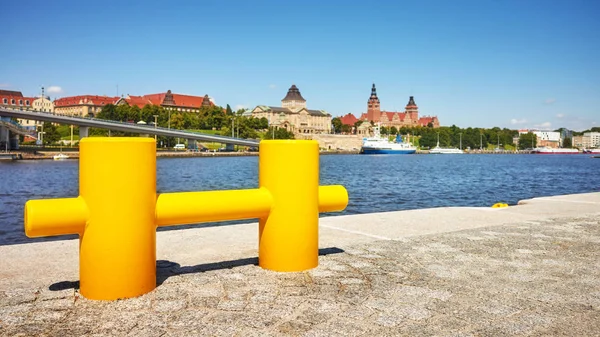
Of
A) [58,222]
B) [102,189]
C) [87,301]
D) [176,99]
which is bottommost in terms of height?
[87,301]

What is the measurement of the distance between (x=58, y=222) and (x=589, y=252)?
442 centimetres

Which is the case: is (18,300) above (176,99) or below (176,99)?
below

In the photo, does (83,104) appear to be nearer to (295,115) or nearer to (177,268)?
(295,115)

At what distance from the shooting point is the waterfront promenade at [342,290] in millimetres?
2611

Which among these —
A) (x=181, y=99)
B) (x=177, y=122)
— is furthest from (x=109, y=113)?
(x=181, y=99)

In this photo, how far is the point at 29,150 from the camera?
220 ft

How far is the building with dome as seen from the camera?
479 ft

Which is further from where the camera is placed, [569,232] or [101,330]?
[569,232]

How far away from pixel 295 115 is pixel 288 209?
486 feet

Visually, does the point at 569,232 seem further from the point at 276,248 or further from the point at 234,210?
the point at 234,210

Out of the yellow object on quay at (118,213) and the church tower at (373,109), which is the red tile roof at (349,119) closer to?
the church tower at (373,109)

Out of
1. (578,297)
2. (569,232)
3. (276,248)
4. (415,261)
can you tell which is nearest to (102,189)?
(276,248)

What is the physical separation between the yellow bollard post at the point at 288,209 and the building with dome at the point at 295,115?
447 feet

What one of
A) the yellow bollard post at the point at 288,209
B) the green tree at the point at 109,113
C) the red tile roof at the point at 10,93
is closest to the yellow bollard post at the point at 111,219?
the yellow bollard post at the point at 288,209
